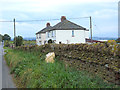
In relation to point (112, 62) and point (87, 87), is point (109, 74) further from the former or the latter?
point (87, 87)

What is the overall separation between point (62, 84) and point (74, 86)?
0.50 m

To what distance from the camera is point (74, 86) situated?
16.5ft

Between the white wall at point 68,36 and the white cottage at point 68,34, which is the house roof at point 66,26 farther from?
the white wall at point 68,36

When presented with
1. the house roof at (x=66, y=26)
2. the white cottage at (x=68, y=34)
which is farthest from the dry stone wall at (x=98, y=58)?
the house roof at (x=66, y=26)

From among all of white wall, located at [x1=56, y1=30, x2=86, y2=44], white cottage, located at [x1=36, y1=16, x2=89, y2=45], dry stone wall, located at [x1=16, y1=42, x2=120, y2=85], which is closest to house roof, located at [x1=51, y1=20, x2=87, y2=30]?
white cottage, located at [x1=36, y1=16, x2=89, y2=45]

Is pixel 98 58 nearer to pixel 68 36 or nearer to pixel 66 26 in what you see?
pixel 68 36

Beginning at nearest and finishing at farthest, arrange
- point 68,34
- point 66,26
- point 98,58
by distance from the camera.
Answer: point 98,58
point 68,34
point 66,26

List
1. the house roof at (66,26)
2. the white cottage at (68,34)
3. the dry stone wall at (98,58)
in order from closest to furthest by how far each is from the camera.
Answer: the dry stone wall at (98,58) → the white cottage at (68,34) → the house roof at (66,26)

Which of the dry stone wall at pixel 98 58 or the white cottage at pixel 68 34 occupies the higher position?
the white cottage at pixel 68 34

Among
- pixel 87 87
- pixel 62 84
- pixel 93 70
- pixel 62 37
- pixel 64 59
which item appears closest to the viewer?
pixel 87 87

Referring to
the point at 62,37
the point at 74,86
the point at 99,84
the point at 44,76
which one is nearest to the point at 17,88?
the point at 44,76

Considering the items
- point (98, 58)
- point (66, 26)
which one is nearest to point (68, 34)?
point (66, 26)

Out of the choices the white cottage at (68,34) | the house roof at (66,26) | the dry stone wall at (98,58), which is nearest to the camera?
the dry stone wall at (98,58)

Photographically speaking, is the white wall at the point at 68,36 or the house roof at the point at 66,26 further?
the house roof at the point at 66,26
